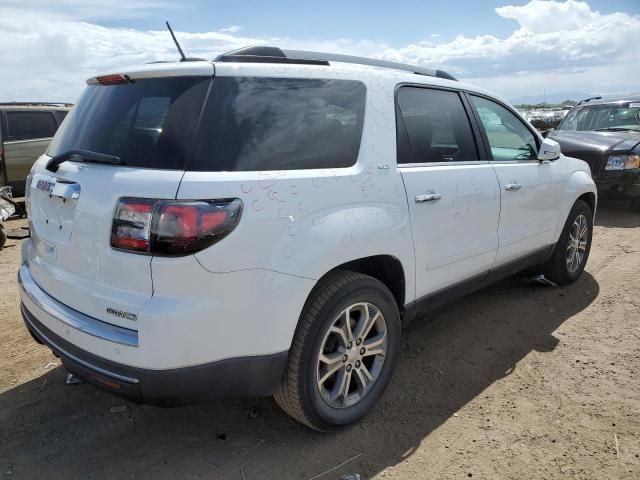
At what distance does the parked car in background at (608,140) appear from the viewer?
7855 mm

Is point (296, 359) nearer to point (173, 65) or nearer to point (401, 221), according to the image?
point (401, 221)

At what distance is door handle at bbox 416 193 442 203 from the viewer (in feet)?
9.74

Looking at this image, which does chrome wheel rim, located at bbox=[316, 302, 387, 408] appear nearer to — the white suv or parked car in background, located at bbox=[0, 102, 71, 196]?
the white suv

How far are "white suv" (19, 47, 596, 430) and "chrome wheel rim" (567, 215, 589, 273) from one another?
212cm

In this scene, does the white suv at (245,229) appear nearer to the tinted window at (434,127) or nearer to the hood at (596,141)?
the tinted window at (434,127)

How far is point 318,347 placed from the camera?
2516 millimetres

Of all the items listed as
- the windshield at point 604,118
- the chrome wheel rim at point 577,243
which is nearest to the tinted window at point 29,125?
the chrome wheel rim at point 577,243

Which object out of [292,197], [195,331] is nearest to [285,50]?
[292,197]

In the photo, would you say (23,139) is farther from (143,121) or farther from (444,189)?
(444,189)

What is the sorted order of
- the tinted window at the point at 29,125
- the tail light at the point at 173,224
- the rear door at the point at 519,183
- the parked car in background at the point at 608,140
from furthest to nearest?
1. the tinted window at the point at 29,125
2. the parked car in background at the point at 608,140
3. the rear door at the point at 519,183
4. the tail light at the point at 173,224

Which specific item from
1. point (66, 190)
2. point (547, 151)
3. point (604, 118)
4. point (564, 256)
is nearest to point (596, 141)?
point (604, 118)

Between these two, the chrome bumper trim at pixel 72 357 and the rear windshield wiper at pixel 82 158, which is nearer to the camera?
the chrome bumper trim at pixel 72 357

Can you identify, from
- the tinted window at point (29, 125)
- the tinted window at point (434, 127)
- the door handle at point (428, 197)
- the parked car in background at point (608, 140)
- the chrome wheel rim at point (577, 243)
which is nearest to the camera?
the door handle at point (428, 197)

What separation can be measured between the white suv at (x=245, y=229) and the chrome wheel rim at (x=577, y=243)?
2.12 metres
